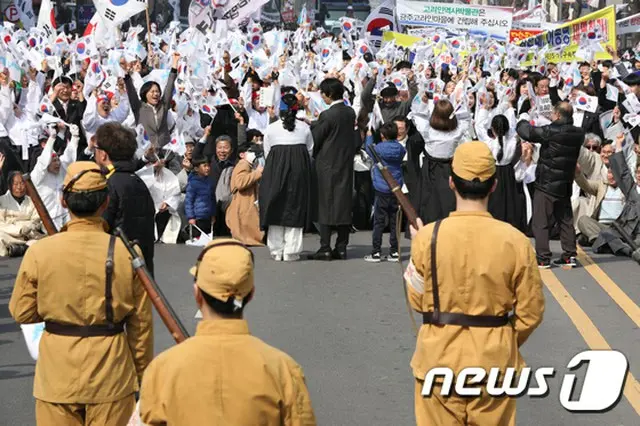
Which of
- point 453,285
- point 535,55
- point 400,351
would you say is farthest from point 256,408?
point 535,55

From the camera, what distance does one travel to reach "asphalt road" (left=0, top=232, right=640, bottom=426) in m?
8.10

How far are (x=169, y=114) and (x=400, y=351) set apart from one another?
23.5 ft

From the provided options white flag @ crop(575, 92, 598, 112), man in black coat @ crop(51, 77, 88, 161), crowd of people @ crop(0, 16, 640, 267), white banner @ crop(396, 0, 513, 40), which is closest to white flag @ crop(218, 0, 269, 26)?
white banner @ crop(396, 0, 513, 40)

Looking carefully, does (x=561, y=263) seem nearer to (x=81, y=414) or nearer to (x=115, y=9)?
(x=81, y=414)

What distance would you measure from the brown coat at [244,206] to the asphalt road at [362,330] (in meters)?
0.60

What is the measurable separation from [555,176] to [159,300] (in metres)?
8.66

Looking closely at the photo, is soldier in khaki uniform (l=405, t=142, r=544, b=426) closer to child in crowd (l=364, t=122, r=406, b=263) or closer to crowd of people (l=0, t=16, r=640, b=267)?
crowd of people (l=0, t=16, r=640, b=267)

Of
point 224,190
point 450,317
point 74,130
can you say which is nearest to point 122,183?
point 450,317

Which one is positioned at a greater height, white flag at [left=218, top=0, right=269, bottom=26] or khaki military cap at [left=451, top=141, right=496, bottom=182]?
khaki military cap at [left=451, top=141, right=496, bottom=182]

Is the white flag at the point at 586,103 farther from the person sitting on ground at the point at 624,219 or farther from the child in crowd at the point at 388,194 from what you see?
the child in crowd at the point at 388,194

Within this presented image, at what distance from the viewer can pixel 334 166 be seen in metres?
14.0

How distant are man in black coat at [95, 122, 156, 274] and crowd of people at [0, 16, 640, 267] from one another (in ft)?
16.7

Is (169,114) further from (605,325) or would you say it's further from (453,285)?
(453,285)

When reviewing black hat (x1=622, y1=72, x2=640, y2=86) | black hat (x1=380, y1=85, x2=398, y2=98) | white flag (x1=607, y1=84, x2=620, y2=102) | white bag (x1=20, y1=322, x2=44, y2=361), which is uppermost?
white bag (x1=20, y1=322, x2=44, y2=361)
